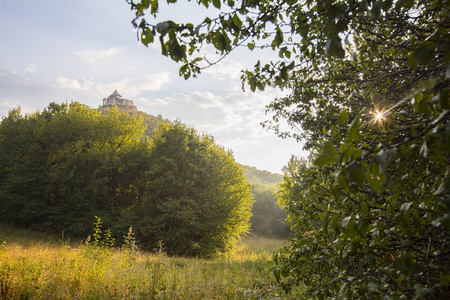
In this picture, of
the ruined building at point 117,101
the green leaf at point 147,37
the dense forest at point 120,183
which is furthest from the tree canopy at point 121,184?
the ruined building at point 117,101

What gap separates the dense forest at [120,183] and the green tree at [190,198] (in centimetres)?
7

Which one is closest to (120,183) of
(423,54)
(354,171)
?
(354,171)

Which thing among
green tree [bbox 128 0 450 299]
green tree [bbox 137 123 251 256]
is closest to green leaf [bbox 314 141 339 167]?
green tree [bbox 128 0 450 299]

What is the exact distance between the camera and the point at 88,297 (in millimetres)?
4898

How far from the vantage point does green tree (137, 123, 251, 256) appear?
53.5 ft

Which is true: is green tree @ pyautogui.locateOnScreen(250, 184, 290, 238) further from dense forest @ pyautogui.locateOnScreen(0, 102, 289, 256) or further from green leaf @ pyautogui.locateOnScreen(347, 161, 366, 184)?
green leaf @ pyautogui.locateOnScreen(347, 161, 366, 184)

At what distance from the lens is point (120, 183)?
2020 centimetres

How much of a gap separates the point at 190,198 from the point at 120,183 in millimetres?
7075

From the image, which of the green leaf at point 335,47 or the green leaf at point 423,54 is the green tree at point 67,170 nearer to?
the green leaf at point 335,47

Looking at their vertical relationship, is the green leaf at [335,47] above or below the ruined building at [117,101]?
below

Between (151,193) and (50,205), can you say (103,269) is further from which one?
(50,205)

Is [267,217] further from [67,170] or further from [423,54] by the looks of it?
[423,54]

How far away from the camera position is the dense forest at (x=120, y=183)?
16.8 meters

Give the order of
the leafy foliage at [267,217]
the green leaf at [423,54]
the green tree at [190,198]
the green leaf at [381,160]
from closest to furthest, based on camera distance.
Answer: the green leaf at [381,160]
the green leaf at [423,54]
the green tree at [190,198]
the leafy foliage at [267,217]
